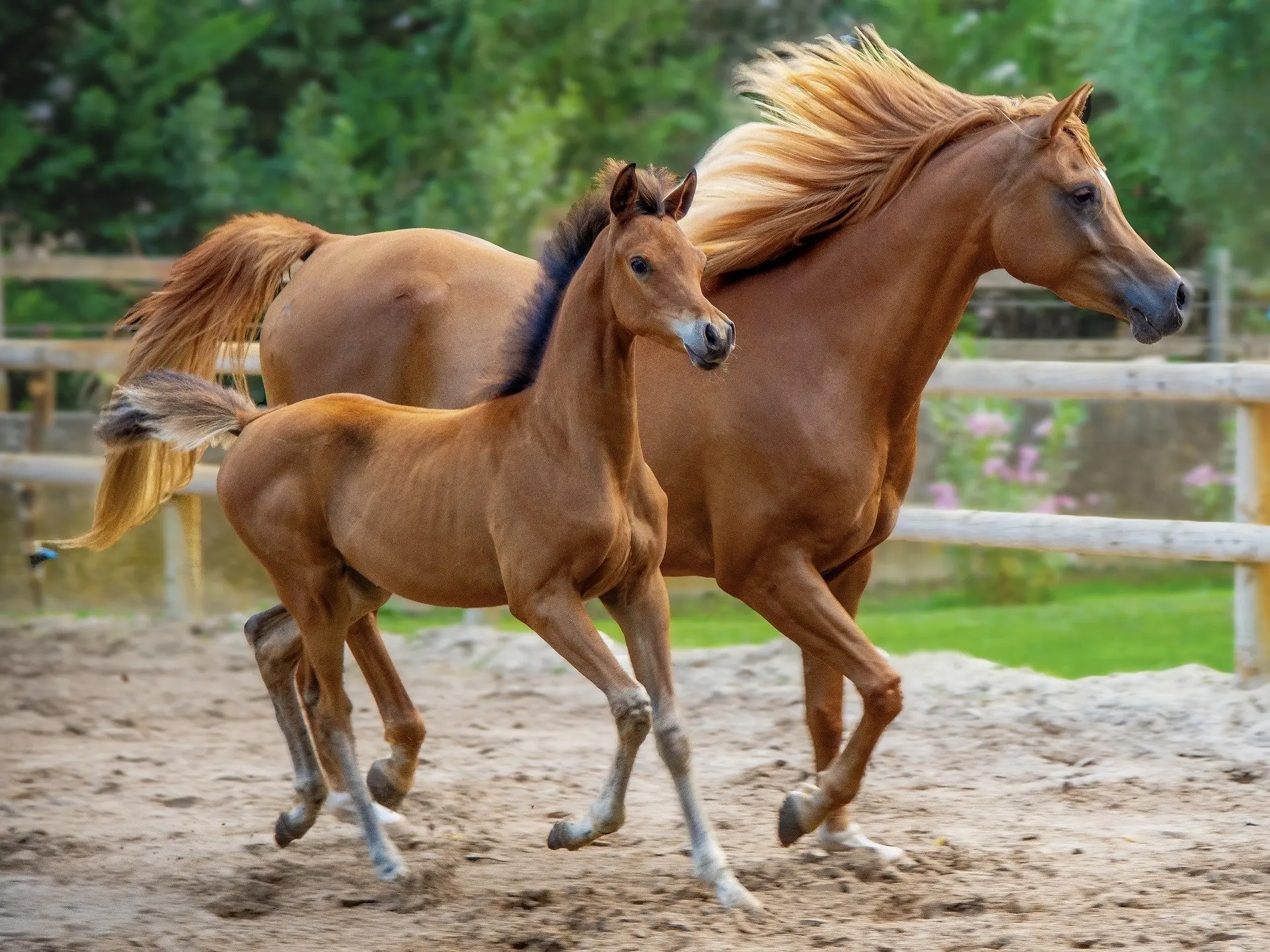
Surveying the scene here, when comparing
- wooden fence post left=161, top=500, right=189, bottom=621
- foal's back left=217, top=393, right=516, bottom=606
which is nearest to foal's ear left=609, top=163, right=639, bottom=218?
foal's back left=217, top=393, right=516, bottom=606

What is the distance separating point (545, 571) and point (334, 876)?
1044mm

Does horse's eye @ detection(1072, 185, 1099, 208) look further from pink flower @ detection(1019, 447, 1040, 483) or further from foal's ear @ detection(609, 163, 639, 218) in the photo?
pink flower @ detection(1019, 447, 1040, 483)

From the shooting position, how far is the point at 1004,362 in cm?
596

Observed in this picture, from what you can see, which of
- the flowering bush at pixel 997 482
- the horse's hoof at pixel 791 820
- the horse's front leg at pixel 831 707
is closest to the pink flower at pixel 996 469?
the flowering bush at pixel 997 482

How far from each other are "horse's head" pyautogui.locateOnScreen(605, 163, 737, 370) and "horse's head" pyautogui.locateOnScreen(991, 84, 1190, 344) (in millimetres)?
845

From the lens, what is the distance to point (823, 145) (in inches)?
163

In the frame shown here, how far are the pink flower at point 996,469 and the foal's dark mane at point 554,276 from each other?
4815mm

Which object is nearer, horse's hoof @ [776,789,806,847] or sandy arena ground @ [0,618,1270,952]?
sandy arena ground @ [0,618,1270,952]

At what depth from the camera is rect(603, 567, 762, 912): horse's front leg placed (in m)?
3.45

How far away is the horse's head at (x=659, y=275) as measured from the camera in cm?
315

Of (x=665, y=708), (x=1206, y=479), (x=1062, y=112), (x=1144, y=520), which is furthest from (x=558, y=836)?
(x=1206, y=479)

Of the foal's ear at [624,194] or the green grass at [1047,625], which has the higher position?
the foal's ear at [624,194]

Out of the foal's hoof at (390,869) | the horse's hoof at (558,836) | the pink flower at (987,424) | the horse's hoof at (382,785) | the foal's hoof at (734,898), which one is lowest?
the foal's hoof at (390,869)

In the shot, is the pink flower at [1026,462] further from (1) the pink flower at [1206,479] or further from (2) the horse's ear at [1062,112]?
(2) the horse's ear at [1062,112]
